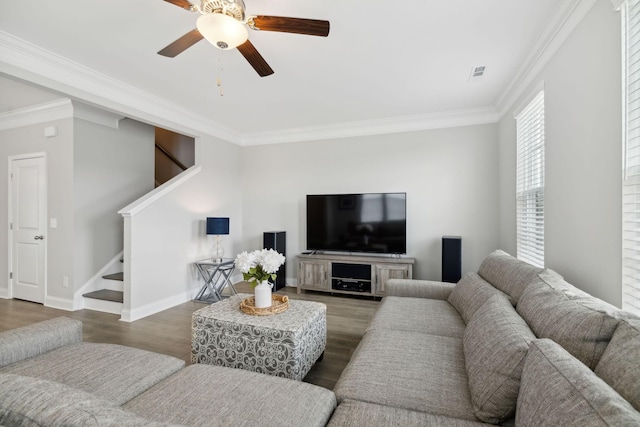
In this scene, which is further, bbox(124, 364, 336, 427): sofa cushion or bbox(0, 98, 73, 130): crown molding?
bbox(0, 98, 73, 130): crown molding

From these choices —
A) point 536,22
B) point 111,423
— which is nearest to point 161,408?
point 111,423

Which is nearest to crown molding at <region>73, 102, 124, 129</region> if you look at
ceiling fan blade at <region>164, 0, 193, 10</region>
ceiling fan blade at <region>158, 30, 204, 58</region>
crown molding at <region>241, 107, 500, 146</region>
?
crown molding at <region>241, 107, 500, 146</region>

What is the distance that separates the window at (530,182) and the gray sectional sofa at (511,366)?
3.02 feet

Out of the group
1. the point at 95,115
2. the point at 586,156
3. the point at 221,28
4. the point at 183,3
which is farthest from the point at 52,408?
the point at 95,115

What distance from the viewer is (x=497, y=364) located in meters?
1.19

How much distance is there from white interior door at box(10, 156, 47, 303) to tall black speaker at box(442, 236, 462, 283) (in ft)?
17.5

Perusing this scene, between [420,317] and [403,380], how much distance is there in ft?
3.02

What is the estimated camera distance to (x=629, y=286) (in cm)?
147

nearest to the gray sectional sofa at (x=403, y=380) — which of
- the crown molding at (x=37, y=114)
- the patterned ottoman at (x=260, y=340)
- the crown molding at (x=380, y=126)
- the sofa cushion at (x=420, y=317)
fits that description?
the sofa cushion at (x=420, y=317)

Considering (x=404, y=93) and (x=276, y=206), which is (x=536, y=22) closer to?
(x=404, y=93)

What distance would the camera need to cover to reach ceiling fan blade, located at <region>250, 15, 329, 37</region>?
1.74 meters

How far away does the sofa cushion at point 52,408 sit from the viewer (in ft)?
2.04

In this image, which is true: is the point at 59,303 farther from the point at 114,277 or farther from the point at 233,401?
the point at 233,401

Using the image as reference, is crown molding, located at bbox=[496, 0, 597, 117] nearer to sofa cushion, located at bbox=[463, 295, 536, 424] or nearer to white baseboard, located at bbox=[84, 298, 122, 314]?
sofa cushion, located at bbox=[463, 295, 536, 424]
